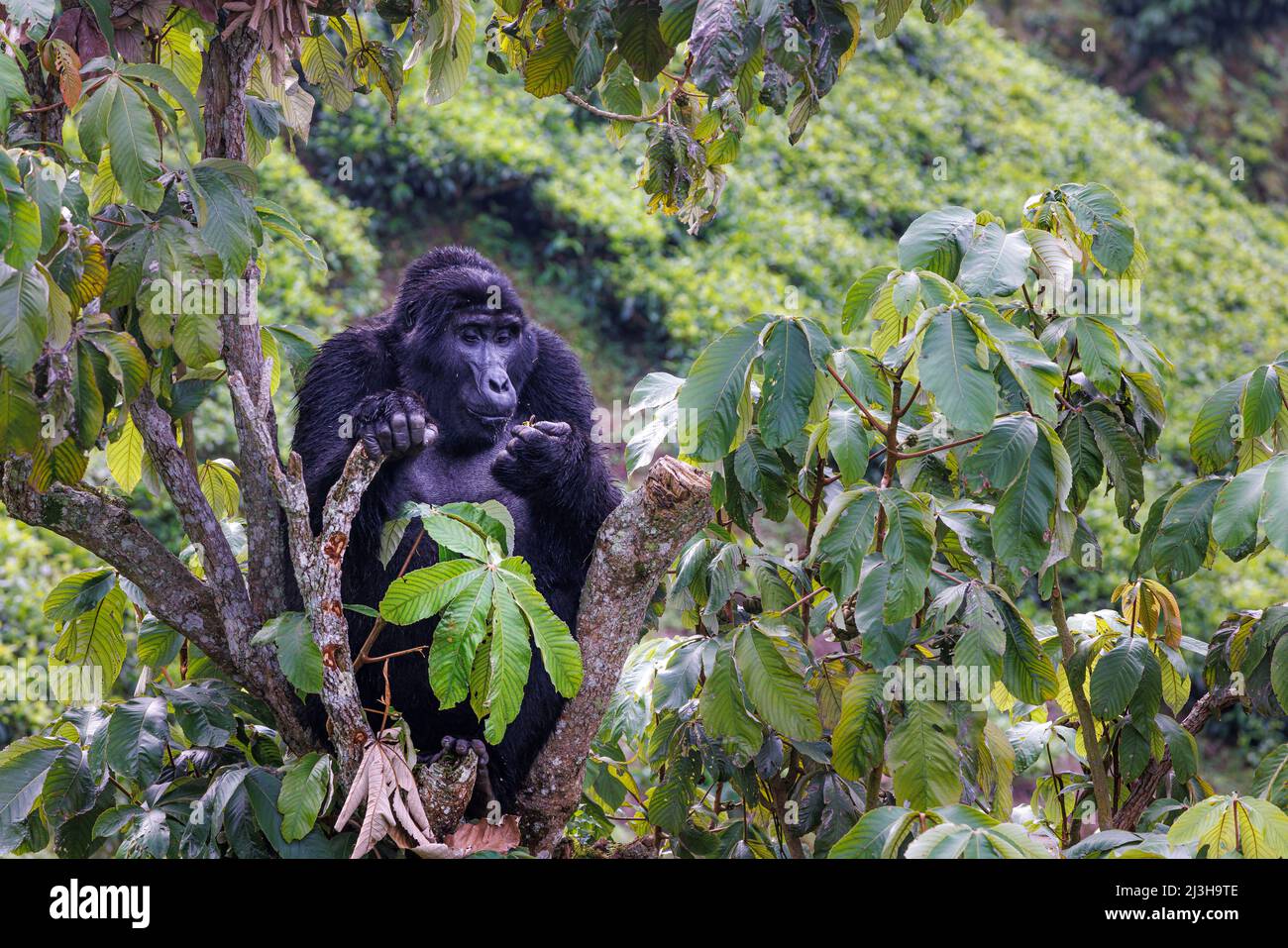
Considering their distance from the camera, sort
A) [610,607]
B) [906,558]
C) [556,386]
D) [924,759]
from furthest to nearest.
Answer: [556,386] < [610,607] < [924,759] < [906,558]

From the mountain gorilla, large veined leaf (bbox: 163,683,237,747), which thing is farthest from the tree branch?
the mountain gorilla

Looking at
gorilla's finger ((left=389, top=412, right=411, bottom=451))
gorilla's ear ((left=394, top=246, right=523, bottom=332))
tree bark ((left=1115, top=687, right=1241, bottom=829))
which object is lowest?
tree bark ((left=1115, top=687, right=1241, bottom=829))

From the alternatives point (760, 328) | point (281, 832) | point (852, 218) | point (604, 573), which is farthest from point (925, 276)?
point (852, 218)

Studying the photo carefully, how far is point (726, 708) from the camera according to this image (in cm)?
292

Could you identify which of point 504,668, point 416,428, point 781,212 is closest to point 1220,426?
point 504,668

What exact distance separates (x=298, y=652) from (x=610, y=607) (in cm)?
80

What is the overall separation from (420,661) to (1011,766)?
5.51 ft

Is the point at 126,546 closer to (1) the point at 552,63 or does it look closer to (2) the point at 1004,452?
(1) the point at 552,63

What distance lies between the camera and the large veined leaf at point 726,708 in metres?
2.91

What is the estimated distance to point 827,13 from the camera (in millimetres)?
3156

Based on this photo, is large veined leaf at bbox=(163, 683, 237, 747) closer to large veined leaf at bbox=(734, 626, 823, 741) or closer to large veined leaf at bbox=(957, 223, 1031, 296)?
large veined leaf at bbox=(734, 626, 823, 741)

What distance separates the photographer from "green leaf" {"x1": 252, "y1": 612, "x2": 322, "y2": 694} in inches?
114

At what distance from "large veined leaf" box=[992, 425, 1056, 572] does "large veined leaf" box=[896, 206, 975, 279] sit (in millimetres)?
521
